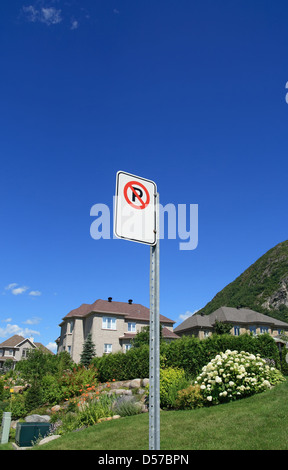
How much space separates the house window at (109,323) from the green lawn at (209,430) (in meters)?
29.1

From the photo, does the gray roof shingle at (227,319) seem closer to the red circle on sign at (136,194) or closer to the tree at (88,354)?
the tree at (88,354)

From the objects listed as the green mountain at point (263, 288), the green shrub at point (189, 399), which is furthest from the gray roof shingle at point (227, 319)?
the green shrub at point (189, 399)

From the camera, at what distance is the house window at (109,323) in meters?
40.1

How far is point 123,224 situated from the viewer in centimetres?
270

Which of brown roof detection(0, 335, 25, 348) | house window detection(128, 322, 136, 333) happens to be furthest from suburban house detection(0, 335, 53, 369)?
house window detection(128, 322, 136, 333)

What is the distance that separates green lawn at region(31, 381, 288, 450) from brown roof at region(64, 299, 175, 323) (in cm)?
2953

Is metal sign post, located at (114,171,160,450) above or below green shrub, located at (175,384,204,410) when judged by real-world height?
above

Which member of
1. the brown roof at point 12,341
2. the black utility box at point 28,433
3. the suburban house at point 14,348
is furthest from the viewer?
the brown roof at point 12,341

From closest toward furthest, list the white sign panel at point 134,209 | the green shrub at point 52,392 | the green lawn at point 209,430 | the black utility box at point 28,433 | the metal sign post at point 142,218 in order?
the metal sign post at point 142,218 → the white sign panel at point 134,209 → the green lawn at point 209,430 → the black utility box at point 28,433 → the green shrub at point 52,392

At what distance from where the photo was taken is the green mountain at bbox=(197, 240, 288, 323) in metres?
101

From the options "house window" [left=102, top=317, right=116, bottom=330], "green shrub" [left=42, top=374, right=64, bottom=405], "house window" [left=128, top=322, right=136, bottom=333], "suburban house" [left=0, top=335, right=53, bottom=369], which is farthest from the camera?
"suburban house" [left=0, top=335, right=53, bottom=369]

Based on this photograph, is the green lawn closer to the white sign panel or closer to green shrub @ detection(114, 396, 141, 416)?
green shrub @ detection(114, 396, 141, 416)

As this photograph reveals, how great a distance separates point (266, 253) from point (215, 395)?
135612 millimetres

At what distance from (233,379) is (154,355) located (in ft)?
36.4
